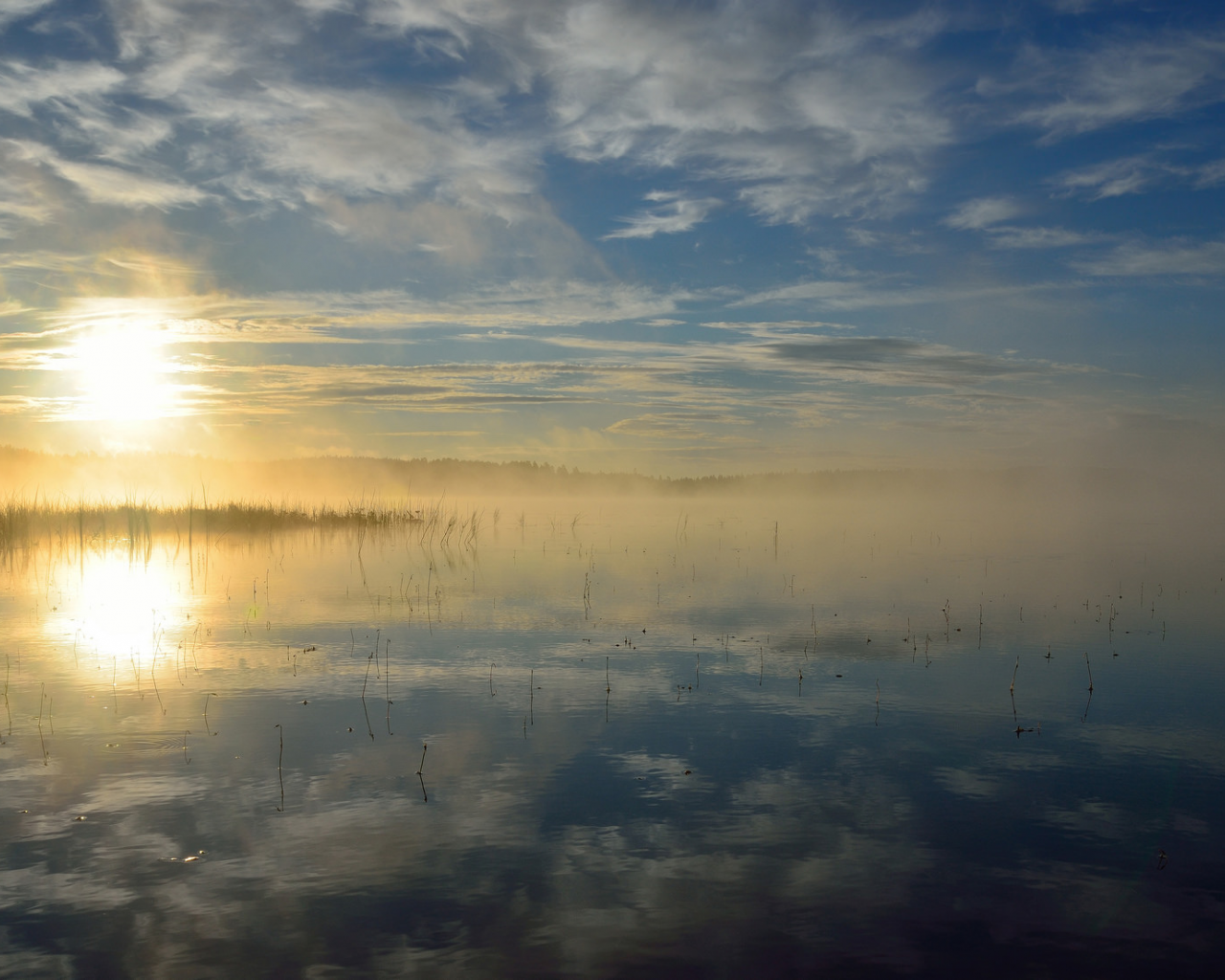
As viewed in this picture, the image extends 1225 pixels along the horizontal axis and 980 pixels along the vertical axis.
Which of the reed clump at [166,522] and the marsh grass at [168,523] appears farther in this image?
the reed clump at [166,522]

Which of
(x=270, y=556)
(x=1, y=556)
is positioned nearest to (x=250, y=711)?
(x=270, y=556)

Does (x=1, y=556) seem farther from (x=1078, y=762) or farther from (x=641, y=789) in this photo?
(x=1078, y=762)

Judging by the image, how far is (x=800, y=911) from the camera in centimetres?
768

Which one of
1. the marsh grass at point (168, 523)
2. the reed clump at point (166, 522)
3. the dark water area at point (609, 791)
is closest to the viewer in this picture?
the dark water area at point (609, 791)

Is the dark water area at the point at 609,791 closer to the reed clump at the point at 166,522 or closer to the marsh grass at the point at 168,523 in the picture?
the marsh grass at the point at 168,523

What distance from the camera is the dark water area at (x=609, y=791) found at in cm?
723

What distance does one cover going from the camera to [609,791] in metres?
10.3

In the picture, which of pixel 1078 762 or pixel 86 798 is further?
pixel 1078 762

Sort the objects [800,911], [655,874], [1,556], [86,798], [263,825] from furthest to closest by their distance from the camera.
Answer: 1. [1,556]
2. [86,798]
3. [263,825]
4. [655,874]
5. [800,911]

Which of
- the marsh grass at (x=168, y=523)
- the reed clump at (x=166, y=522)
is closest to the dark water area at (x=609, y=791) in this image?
the marsh grass at (x=168, y=523)

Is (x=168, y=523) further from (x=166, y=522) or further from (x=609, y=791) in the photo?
(x=609, y=791)

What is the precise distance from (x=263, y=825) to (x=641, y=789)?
374cm

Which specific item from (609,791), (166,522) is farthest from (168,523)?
(609,791)

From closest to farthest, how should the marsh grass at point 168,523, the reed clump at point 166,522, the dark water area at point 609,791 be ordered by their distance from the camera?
the dark water area at point 609,791, the marsh grass at point 168,523, the reed clump at point 166,522
